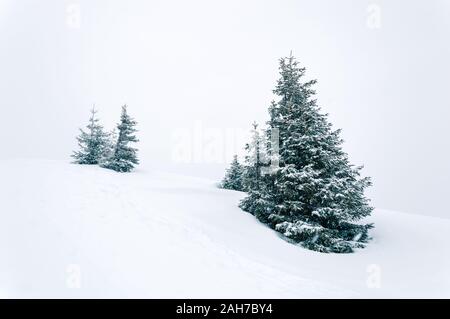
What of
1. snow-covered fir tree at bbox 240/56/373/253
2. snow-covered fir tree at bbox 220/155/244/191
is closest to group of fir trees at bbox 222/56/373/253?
snow-covered fir tree at bbox 240/56/373/253

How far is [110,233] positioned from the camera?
335 inches

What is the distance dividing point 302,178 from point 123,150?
1653cm

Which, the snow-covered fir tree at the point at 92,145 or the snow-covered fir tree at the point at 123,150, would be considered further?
the snow-covered fir tree at the point at 92,145

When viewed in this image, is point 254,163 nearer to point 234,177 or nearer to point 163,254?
point 163,254

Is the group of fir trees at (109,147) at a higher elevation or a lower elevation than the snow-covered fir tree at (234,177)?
higher

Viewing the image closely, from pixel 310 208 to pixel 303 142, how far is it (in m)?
3.43

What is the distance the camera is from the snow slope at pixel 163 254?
634 cm

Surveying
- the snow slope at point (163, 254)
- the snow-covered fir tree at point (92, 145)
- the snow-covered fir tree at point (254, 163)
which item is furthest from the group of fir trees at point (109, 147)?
the snow-covered fir tree at point (254, 163)

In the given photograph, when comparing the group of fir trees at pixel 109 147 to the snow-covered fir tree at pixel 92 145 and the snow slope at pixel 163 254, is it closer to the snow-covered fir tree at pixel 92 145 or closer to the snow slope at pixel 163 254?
the snow-covered fir tree at pixel 92 145

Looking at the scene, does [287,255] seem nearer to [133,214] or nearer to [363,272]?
[363,272]

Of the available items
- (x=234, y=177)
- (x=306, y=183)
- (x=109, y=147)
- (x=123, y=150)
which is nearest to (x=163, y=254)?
(x=306, y=183)

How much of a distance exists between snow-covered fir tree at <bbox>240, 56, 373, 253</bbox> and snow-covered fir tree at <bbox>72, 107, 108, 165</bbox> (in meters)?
18.4

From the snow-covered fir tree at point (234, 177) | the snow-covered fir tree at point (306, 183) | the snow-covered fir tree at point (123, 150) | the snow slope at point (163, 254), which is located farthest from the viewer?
the snow-covered fir tree at point (234, 177)
